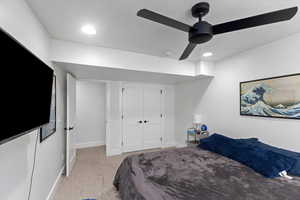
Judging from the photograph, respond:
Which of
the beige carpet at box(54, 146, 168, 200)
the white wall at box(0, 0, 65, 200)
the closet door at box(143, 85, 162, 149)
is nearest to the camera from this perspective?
the white wall at box(0, 0, 65, 200)

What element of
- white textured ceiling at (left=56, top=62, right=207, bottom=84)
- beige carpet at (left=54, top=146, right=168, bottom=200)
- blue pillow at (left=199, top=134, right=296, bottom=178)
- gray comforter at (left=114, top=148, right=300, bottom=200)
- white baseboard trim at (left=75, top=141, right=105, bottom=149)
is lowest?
beige carpet at (left=54, top=146, right=168, bottom=200)

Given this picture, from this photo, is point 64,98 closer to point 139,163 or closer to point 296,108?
point 139,163

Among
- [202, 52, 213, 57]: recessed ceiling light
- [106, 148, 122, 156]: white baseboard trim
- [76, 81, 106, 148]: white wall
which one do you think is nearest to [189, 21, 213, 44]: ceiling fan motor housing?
[202, 52, 213, 57]: recessed ceiling light

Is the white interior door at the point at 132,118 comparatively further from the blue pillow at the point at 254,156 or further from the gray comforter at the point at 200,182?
the blue pillow at the point at 254,156

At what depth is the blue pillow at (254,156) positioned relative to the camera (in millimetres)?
1607

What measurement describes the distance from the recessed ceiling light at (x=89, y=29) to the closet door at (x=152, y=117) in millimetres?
2563

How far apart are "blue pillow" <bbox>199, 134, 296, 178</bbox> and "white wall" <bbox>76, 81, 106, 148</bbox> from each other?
3561 mm

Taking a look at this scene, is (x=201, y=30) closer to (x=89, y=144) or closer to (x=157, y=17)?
(x=157, y=17)

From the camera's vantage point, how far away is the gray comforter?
4.10ft

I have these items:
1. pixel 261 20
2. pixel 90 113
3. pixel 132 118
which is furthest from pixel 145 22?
pixel 90 113

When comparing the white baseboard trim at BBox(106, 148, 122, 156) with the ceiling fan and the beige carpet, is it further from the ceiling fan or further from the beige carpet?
the ceiling fan

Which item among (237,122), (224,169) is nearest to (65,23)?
(224,169)

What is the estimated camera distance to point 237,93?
108 inches

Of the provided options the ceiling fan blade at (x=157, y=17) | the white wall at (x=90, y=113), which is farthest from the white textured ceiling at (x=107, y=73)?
the ceiling fan blade at (x=157, y=17)
